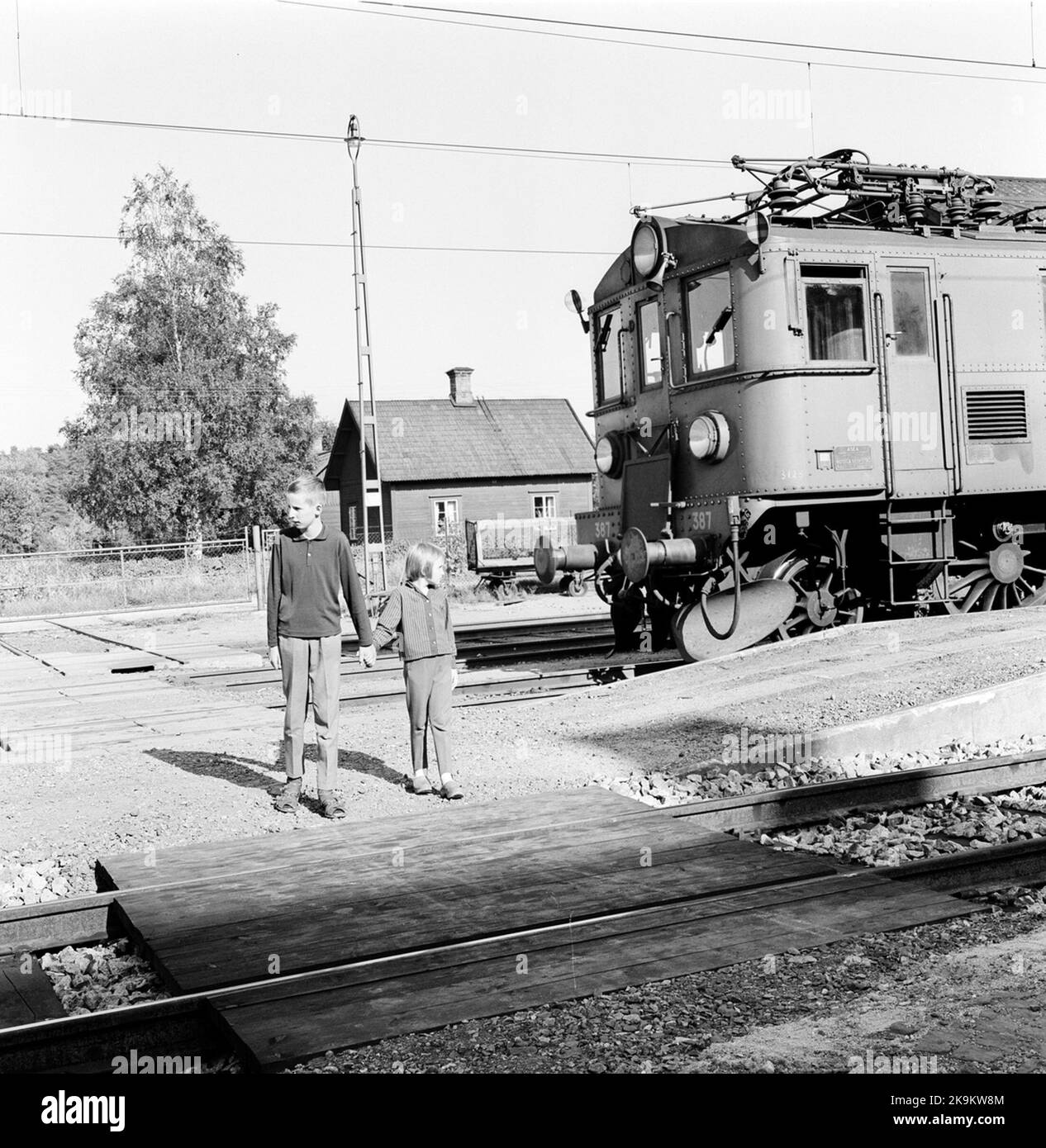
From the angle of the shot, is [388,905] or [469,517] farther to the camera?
[469,517]

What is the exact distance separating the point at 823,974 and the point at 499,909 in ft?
4.65

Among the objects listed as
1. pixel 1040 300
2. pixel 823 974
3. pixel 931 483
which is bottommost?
pixel 823 974

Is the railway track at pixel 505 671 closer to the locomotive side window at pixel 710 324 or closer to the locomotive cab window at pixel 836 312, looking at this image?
the locomotive side window at pixel 710 324

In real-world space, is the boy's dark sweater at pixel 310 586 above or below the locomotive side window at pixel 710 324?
below

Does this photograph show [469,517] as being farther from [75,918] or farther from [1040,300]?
[75,918]

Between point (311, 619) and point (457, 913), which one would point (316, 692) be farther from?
point (457, 913)

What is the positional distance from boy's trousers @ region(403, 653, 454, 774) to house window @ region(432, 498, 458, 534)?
3392cm

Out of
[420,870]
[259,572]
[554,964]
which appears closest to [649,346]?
[420,870]

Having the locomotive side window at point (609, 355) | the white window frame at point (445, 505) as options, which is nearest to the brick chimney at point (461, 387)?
the white window frame at point (445, 505)

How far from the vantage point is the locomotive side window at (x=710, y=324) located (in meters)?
11.5

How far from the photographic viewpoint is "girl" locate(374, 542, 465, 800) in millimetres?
7410

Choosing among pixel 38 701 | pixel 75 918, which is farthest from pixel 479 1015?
pixel 38 701

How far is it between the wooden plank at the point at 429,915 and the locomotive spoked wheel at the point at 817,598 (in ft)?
20.7
